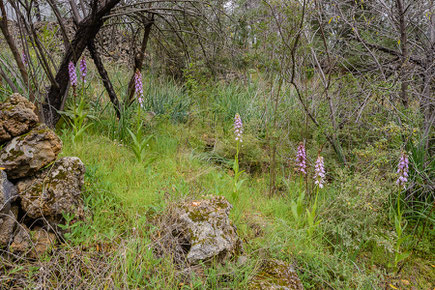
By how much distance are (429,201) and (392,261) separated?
1047 millimetres

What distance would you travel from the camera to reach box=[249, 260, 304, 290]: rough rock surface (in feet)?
6.18

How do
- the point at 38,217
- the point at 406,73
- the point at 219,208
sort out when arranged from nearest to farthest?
the point at 38,217, the point at 219,208, the point at 406,73

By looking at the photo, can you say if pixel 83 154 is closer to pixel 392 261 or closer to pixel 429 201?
pixel 392 261

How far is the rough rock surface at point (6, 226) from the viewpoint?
1.87m

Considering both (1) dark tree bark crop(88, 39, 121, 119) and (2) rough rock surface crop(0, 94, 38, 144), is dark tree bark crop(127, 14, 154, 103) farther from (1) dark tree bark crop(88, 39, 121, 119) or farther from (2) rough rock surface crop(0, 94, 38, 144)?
(2) rough rock surface crop(0, 94, 38, 144)

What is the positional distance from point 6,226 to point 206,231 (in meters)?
1.39

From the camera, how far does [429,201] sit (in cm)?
313

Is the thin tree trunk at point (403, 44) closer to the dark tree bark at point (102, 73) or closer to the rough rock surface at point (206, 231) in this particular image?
the rough rock surface at point (206, 231)

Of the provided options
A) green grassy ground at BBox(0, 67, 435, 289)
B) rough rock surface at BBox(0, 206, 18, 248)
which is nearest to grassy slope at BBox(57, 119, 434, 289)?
green grassy ground at BBox(0, 67, 435, 289)

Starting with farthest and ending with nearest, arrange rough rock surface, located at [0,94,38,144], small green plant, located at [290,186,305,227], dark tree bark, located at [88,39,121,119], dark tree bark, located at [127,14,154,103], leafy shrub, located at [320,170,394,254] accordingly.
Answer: dark tree bark, located at [127,14,154,103], dark tree bark, located at [88,39,121,119], small green plant, located at [290,186,305,227], leafy shrub, located at [320,170,394,254], rough rock surface, located at [0,94,38,144]

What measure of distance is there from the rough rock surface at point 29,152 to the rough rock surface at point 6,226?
0.33m

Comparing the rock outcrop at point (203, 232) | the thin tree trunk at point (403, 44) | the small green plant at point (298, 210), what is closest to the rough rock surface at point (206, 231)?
the rock outcrop at point (203, 232)

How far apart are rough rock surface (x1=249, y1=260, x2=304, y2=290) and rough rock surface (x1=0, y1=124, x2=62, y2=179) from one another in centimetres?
190

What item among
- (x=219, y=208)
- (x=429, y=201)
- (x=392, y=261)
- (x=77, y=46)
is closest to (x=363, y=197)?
(x=392, y=261)
